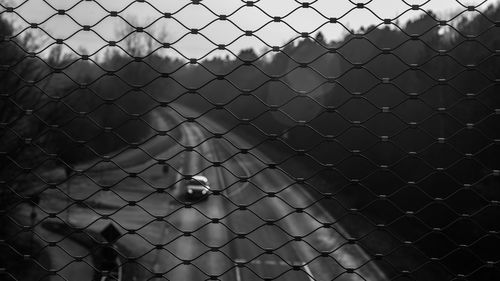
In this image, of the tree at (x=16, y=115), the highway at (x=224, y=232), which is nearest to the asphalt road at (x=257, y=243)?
the highway at (x=224, y=232)

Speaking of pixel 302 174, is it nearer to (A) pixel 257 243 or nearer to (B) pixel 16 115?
(A) pixel 257 243

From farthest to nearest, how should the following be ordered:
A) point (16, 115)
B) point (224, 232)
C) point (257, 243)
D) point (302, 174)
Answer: point (302, 174) → point (224, 232) → point (257, 243) → point (16, 115)

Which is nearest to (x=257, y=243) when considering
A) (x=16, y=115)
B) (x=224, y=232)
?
(x=224, y=232)

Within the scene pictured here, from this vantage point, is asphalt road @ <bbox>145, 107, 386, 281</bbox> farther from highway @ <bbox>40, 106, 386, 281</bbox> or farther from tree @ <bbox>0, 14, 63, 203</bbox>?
tree @ <bbox>0, 14, 63, 203</bbox>

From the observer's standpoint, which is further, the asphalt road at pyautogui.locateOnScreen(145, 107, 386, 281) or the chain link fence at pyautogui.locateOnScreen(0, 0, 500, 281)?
the asphalt road at pyautogui.locateOnScreen(145, 107, 386, 281)

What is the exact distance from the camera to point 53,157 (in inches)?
68.2

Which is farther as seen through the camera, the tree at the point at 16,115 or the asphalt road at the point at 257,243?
the asphalt road at the point at 257,243

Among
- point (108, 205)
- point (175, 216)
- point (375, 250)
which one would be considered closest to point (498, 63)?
point (375, 250)

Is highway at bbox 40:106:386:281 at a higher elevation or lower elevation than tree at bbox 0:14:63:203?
lower

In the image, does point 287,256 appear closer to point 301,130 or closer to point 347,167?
point 347,167

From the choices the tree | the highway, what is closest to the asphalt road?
the highway

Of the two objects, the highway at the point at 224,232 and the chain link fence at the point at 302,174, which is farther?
the highway at the point at 224,232

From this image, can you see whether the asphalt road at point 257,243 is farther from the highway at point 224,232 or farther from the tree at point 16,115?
the tree at point 16,115

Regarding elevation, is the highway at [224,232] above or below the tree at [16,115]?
below
